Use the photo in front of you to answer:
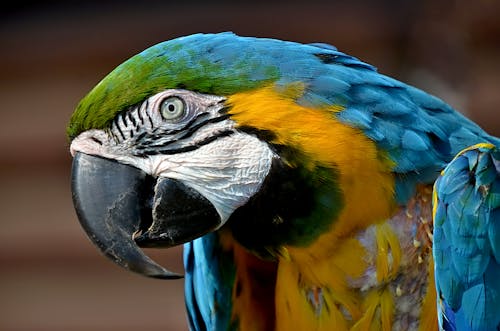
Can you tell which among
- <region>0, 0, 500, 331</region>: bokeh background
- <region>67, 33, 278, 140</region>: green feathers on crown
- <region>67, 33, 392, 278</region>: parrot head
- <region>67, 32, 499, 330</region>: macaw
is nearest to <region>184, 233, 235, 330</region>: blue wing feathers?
<region>67, 32, 499, 330</region>: macaw

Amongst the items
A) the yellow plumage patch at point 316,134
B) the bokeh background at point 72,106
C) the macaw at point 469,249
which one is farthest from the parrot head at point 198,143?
the bokeh background at point 72,106

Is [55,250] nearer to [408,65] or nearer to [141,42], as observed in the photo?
[141,42]

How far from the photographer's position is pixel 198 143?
178cm

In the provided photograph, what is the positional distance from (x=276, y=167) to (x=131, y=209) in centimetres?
28

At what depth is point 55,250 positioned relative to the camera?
4164mm

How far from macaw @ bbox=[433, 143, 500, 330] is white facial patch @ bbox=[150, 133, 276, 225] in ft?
1.16

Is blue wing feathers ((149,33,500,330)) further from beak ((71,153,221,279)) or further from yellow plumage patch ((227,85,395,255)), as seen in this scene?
beak ((71,153,221,279))

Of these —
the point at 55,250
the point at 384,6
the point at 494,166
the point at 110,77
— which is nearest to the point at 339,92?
the point at 494,166

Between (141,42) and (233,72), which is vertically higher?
(233,72)

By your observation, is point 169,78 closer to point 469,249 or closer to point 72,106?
point 469,249

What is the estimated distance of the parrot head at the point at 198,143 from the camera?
5.73 ft

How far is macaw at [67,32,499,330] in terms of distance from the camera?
175cm

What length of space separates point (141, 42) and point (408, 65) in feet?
3.82

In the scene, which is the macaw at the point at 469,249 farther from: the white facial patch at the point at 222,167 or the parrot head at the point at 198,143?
the white facial patch at the point at 222,167
